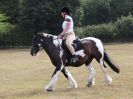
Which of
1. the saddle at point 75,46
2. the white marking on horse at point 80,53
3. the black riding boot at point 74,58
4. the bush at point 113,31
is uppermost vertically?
A: the saddle at point 75,46

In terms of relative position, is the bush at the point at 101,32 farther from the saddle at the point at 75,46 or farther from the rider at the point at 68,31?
the rider at the point at 68,31

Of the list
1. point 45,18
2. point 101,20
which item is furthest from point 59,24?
point 101,20

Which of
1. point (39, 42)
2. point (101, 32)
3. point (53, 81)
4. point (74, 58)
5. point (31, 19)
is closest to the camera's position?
point (53, 81)

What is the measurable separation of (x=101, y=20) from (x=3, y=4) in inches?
1014

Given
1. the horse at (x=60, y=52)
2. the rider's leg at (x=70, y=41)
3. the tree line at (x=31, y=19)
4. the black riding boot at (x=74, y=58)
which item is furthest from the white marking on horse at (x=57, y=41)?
the tree line at (x=31, y=19)

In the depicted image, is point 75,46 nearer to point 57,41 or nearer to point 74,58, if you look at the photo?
point 74,58

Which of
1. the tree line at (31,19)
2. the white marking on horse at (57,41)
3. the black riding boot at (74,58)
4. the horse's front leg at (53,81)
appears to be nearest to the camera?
the horse's front leg at (53,81)

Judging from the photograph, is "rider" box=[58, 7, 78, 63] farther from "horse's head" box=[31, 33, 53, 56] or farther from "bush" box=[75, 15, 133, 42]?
"bush" box=[75, 15, 133, 42]

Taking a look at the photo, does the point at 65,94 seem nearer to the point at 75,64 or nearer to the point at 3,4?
the point at 75,64

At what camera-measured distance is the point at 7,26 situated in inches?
2729

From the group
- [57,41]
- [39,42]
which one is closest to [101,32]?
[57,41]

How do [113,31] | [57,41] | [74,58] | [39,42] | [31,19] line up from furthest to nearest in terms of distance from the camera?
[113,31]
[31,19]
[74,58]
[57,41]
[39,42]

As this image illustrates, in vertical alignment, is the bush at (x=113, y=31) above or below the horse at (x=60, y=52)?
below

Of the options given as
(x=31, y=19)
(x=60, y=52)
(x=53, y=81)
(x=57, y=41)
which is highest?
(x=57, y=41)
